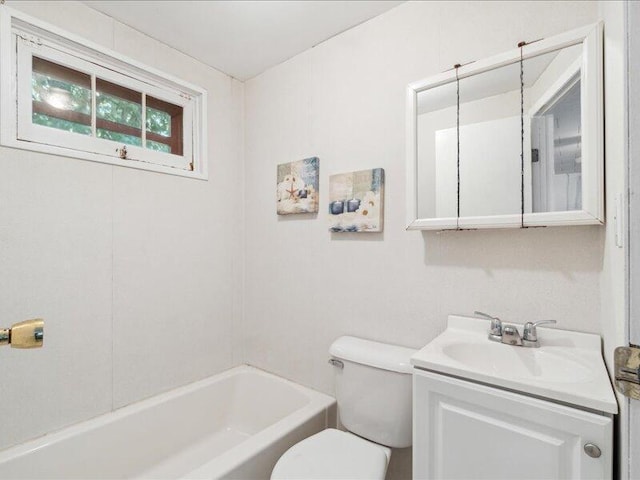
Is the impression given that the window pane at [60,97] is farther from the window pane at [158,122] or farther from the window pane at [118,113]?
the window pane at [158,122]

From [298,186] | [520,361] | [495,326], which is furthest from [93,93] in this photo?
[520,361]

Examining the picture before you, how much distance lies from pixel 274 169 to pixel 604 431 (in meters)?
1.91

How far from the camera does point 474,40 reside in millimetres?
1392

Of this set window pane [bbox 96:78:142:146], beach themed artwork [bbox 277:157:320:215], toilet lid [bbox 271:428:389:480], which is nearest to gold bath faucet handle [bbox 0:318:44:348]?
toilet lid [bbox 271:428:389:480]

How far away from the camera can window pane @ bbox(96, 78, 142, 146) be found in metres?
1.72

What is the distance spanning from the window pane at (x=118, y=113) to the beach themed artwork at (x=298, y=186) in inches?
32.8

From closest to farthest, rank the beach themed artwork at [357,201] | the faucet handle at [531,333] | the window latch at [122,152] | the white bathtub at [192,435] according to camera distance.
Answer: the faucet handle at [531,333]
the white bathtub at [192,435]
the beach themed artwork at [357,201]
the window latch at [122,152]

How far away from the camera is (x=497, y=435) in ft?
3.15

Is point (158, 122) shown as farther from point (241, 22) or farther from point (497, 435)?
point (497, 435)

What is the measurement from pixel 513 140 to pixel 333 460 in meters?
1.43

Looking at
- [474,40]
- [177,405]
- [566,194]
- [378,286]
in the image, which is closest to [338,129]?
[474,40]

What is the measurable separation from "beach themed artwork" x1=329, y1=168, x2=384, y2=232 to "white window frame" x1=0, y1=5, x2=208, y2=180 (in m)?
0.91

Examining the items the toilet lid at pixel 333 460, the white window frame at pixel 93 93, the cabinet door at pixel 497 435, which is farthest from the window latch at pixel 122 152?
the cabinet door at pixel 497 435

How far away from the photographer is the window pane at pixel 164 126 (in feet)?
6.33
